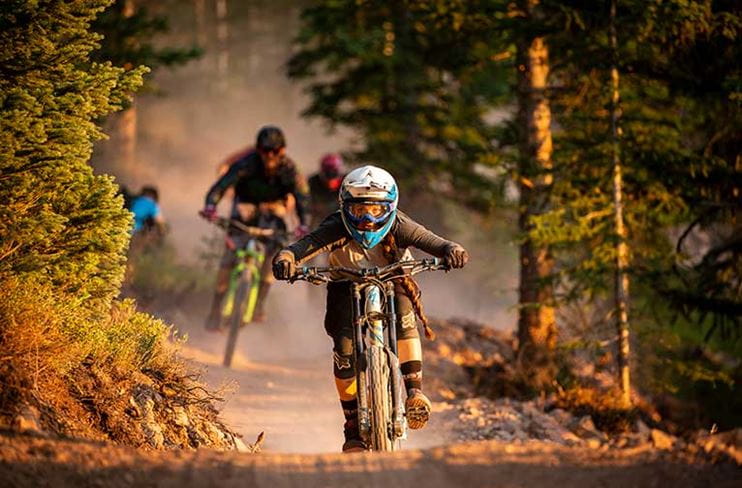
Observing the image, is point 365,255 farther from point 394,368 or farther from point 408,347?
point 394,368

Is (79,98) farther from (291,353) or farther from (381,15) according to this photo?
(381,15)

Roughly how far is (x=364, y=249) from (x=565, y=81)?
23.7 ft

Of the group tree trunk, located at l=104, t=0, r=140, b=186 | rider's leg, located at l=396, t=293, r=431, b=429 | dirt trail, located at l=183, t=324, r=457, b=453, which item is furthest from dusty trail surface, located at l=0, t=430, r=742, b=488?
tree trunk, located at l=104, t=0, r=140, b=186

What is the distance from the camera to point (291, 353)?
1723 centimetres

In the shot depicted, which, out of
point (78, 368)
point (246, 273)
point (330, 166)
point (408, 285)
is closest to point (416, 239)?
point (408, 285)

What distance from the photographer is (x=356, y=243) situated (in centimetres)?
842

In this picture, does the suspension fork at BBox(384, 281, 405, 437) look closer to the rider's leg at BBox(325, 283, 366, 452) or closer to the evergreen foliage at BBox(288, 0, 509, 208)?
the rider's leg at BBox(325, 283, 366, 452)

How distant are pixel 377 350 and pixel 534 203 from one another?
23.8ft

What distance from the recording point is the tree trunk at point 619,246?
1316 cm

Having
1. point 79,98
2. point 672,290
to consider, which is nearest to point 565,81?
point 672,290

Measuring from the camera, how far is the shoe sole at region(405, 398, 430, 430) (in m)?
7.75

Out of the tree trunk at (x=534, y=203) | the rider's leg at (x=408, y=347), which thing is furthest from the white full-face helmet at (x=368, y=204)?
the tree trunk at (x=534, y=203)

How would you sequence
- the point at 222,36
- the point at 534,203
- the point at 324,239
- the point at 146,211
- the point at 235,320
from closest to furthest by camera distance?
1. the point at 324,239
2. the point at 235,320
3. the point at 534,203
4. the point at 146,211
5. the point at 222,36

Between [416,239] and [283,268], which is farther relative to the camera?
[416,239]
